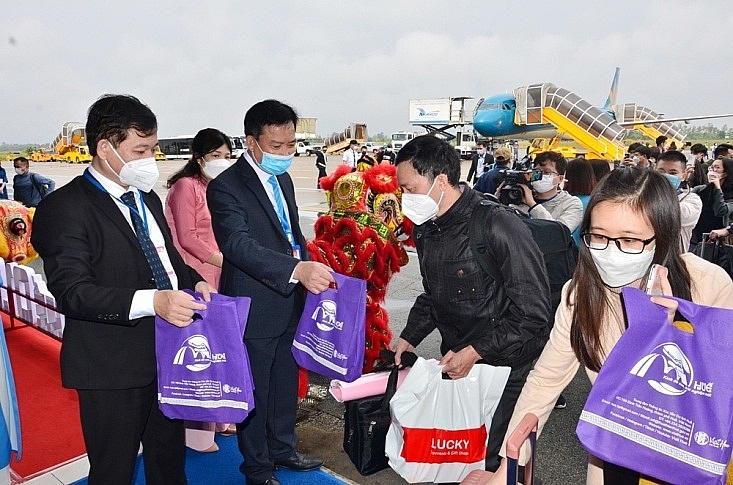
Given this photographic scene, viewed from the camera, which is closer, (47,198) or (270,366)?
(47,198)

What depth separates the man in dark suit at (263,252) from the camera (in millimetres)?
2213

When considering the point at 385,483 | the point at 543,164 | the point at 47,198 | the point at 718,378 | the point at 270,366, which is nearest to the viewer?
the point at 718,378

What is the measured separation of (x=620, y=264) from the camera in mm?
1345

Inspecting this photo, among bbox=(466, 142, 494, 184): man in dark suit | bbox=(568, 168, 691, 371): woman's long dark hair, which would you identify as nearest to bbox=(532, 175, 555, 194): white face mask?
bbox=(568, 168, 691, 371): woman's long dark hair

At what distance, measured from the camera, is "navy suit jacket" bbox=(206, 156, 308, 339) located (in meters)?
2.21

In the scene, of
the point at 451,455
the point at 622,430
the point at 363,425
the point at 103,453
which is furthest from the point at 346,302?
the point at 622,430

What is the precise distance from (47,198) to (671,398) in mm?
1784

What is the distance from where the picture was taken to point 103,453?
5.95ft

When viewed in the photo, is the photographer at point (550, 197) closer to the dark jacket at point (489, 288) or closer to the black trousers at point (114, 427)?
the dark jacket at point (489, 288)

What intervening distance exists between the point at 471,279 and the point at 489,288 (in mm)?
77

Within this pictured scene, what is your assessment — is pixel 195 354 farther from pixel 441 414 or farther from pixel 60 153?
pixel 60 153

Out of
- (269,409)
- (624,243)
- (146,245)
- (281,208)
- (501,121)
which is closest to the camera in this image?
(624,243)

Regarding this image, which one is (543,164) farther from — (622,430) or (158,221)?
(622,430)

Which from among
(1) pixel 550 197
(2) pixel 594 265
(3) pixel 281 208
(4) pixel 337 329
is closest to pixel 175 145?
(1) pixel 550 197
